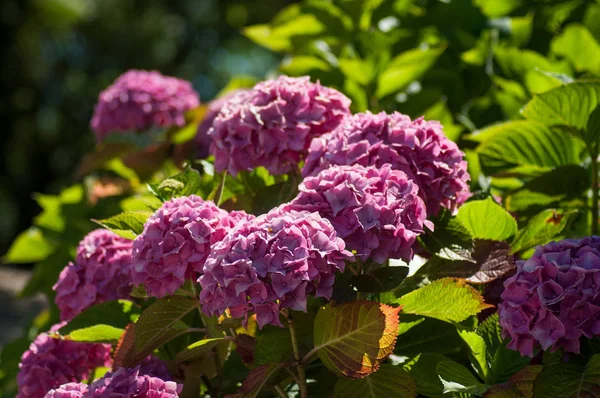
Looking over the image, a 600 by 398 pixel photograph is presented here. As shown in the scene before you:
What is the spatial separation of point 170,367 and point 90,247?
34 cm

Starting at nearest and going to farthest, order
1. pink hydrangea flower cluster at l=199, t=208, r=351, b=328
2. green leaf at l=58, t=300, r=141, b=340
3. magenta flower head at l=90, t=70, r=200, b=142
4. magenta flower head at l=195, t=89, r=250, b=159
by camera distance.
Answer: pink hydrangea flower cluster at l=199, t=208, r=351, b=328 → green leaf at l=58, t=300, r=141, b=340 → magenta flower head at l=195, t=89, r=250, b=159 → magenta flower head at l=90, t=70, r=200, b=142

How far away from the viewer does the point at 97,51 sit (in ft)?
50.6

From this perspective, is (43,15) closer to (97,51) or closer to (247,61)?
(97,51)

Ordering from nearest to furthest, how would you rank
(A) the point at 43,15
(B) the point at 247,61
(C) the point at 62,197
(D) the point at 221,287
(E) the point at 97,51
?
(D) the point at 221,287 → (C) the point at 62,197 → (A) the point at 43,15 → (E) the point at 97,51 → (B) the point at 247,61

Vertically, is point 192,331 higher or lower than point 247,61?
higher

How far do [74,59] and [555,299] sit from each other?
14917 mm

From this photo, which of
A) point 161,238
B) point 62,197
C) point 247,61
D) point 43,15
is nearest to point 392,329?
point 161,238

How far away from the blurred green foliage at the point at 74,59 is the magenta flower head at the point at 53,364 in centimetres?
1150

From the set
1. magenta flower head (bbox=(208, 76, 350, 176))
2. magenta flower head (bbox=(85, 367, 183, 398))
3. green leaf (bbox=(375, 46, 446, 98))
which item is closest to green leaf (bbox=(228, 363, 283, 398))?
magenta flower head (bbox=(85, 367, 183, 398))

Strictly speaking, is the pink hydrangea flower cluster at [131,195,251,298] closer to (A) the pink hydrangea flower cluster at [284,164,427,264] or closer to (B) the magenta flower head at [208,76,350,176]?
(A) the pink hydrangea flower cluster at [284,164,427,264]

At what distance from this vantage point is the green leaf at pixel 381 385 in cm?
140

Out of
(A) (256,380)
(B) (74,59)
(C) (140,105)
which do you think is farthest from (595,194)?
(B) (74,59)

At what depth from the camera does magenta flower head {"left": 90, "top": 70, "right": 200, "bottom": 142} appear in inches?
109

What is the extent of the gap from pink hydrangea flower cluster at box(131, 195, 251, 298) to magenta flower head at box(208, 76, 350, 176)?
0.84ft
